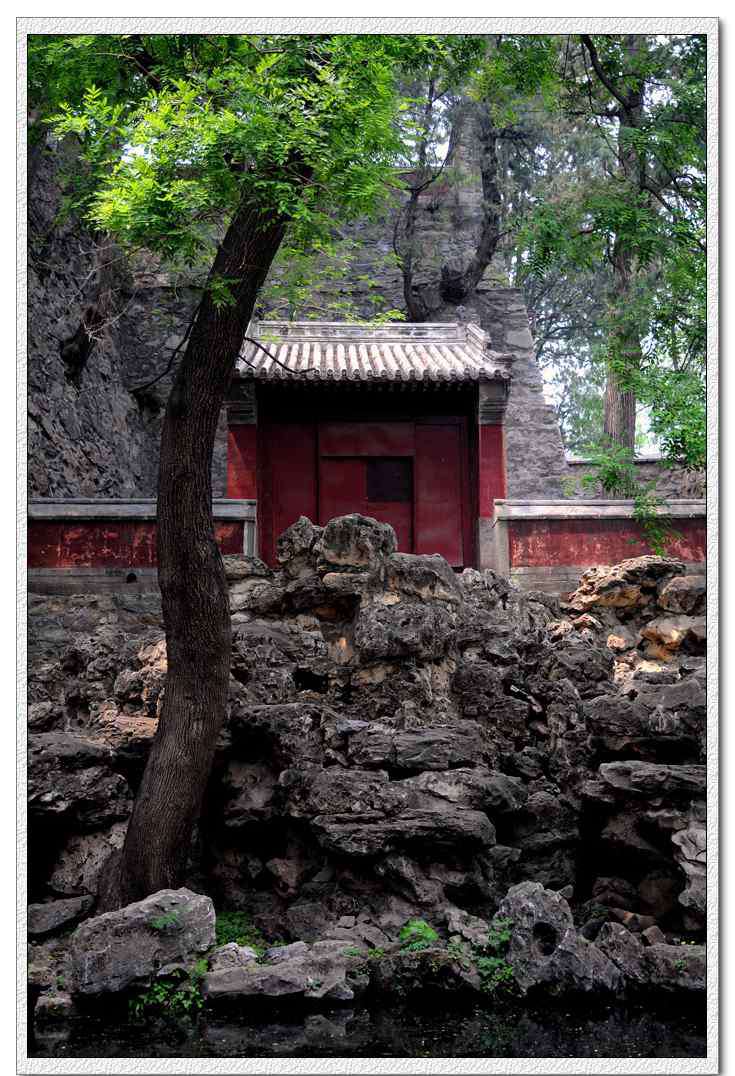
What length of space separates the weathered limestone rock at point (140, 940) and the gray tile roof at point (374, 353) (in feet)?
23.4

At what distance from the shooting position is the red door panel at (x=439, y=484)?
1370 cm

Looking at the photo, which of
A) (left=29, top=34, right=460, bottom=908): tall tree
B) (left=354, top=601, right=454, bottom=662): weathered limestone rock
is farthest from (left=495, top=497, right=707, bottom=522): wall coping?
(left=29, top=34, right=460, bottom=908): tall tree

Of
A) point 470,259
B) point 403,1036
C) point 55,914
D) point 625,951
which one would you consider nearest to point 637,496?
point 625,951

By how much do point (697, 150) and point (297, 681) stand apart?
4816mm

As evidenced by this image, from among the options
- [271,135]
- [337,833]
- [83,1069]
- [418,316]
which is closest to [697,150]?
[271,135]

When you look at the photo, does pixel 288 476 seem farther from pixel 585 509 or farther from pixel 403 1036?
pixel 403 1036

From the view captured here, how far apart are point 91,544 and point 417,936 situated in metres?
5.44

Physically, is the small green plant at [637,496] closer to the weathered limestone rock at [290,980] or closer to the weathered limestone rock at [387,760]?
the weathered limestone rock at [387,760]

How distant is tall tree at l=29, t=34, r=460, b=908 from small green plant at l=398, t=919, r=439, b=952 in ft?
4.46

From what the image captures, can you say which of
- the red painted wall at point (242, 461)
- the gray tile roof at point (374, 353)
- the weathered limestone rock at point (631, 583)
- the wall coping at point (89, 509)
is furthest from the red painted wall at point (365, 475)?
the weathered limestone rock at point (631, 583)

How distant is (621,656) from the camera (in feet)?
29.9

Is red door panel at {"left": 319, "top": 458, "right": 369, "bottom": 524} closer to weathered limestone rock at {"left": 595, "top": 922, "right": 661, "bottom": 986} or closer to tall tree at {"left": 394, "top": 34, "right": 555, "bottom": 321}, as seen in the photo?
tall tree at {"left": 394, "top": 34, "right": 555, "bottom": 321}

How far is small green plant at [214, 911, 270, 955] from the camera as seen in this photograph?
6.17 m

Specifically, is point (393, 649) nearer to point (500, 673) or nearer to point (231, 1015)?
point (500, 673)
